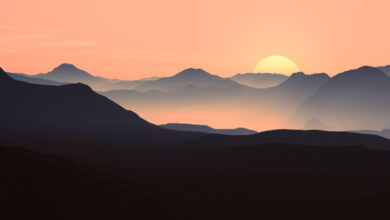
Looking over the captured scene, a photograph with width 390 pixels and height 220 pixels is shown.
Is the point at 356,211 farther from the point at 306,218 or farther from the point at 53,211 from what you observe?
the point at 53,211

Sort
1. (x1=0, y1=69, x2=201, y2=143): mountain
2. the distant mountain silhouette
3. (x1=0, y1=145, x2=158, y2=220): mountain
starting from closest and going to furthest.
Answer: (x1=0, y1=145, x2=158, y2=220): mountain → the distant mountain silhouette → (x1=0, y1=69, x2=201, y2=143): mountain

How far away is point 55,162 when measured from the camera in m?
47.8

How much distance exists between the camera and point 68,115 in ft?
581

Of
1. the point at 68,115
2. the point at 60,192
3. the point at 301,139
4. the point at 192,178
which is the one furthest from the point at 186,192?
the point at 68,115

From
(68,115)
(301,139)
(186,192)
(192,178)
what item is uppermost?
(301,139)

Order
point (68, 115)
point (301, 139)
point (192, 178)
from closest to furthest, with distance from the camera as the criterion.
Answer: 1. point (192, 178)
2. point (301, 139)
3. point (68, 115)

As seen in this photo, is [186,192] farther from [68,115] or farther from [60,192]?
[68,115]

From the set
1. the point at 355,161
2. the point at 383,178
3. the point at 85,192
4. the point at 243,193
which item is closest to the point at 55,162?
the point at 85,192

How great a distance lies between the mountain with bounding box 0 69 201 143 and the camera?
152 m

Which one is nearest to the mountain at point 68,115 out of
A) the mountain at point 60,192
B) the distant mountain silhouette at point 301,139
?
the distant mountain silhouette at point 301,139

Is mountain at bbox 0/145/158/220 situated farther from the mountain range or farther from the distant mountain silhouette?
the distant mountain silhouette

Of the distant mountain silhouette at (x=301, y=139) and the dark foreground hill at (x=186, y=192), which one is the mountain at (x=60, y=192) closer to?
the dark foreground hill at (x=186, y=192)

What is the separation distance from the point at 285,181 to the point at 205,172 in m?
14.0

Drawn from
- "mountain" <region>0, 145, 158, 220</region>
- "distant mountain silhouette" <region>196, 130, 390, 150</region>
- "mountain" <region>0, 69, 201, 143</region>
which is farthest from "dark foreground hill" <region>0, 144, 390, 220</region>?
"mountain" <region>0, 69, 201, 143</region>
